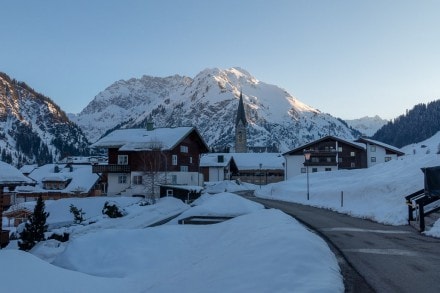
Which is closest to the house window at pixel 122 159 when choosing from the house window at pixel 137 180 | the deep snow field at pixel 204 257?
the house window at pixel 137 180

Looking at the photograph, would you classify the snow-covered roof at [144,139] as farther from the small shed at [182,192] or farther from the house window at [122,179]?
the small shed at [182,192]

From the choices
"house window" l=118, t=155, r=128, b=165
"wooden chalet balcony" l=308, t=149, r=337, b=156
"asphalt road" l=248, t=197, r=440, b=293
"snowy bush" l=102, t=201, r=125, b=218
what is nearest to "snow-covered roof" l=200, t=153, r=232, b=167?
"wooden chalet balcony" l=308, t=149, r=337, b=156

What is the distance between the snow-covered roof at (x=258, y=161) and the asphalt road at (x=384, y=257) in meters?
93.7

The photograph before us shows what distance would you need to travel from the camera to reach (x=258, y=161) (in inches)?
4569

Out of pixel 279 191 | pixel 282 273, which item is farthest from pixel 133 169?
pixel 282 273

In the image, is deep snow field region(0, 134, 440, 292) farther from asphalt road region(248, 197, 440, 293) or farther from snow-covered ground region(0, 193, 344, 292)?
asphalt road region(248, 197, 440, 293)

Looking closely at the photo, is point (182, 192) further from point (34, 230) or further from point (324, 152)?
point (324, 152)

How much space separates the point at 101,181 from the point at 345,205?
202 feet

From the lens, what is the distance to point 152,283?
1140 cm

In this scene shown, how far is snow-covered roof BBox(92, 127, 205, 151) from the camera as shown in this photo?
55.5 metres

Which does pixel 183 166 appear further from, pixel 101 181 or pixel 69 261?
pixel 69 261

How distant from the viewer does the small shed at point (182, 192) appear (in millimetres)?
49875

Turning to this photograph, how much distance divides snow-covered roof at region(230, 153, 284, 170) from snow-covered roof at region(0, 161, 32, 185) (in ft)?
299

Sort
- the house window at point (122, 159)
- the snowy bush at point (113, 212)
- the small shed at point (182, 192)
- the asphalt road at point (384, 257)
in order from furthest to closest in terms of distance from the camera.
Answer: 1. the house window at point (122, 159)
2. the small shed at point (182, 192)
3. the snowy bush at point (113, 212)
4. the asphalt road at point (384, 257)
